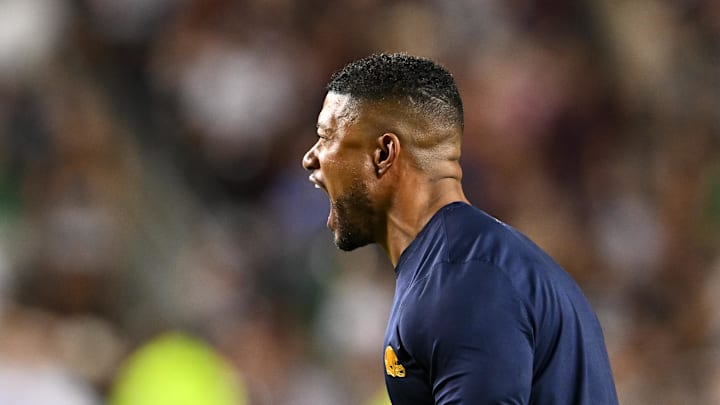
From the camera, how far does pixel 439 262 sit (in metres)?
2.26

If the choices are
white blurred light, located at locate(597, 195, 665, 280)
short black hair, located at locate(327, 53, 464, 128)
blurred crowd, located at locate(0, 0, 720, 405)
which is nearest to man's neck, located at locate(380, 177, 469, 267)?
short black hair, located at locate(327, 53, 464, 128)

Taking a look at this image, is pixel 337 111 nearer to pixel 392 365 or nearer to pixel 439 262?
pixel 439 262

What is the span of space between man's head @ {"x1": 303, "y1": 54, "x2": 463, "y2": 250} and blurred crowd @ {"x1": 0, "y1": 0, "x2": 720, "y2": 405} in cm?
322

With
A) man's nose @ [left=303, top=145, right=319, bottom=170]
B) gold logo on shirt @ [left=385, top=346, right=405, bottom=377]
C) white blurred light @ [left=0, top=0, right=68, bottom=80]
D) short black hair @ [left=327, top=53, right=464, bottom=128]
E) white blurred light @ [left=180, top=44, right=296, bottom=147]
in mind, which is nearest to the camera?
gold logo on shirt @ [left=385, top=346, right=405, bottom=377]

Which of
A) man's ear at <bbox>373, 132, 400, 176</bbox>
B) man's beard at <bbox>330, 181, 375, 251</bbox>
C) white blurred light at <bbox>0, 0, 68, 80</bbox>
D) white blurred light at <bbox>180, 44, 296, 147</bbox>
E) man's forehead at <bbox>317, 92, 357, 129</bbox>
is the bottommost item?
man's beard at <bbox>330, 181, 375, 251</bbox>

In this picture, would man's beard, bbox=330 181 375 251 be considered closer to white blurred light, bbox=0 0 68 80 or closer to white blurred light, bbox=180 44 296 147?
white blurred light, bbox=180 44 296 147

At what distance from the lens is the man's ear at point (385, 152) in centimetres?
242

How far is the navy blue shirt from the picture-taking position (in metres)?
2.08

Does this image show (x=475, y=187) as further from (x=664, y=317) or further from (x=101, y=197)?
(x=101, y=197)

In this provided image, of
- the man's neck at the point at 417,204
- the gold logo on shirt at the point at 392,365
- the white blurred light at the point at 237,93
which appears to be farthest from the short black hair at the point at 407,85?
the white blurred light at the point at 237,93

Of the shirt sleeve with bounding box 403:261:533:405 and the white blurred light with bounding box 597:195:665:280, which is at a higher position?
the white blurred light with bounding box 597:195:665:280

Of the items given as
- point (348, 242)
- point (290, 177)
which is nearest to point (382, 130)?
point (348, 242)

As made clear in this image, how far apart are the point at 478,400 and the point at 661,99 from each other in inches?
200

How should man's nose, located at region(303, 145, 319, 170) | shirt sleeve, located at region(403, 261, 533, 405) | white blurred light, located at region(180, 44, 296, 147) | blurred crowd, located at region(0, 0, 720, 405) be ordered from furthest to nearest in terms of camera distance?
white blurred light, located at region(180, 44, 296, 147) → blurred crowd, located at region(0, 0, 720, 405) → man's nose, located at region(303, 145, 319, 170) → shirt sleeve, located at region(403, 261, 533, 405)
